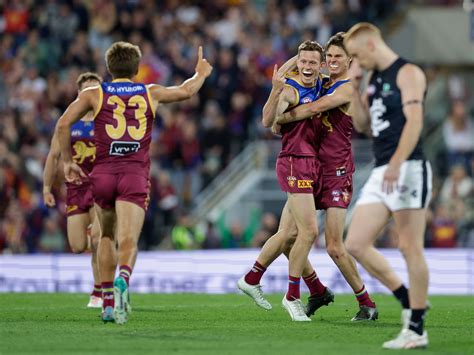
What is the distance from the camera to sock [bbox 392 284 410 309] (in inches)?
366

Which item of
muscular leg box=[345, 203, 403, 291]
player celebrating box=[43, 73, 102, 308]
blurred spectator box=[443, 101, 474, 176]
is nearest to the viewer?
muscular leg box=[345, 203, 403, 291]

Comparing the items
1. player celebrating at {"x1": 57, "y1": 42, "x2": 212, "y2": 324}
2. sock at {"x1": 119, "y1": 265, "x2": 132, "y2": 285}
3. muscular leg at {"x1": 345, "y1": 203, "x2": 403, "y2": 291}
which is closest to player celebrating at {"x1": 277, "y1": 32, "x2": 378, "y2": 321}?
player celebrating at {"x1": 57, "y1": 42, "x2": 212, "y2": 324}

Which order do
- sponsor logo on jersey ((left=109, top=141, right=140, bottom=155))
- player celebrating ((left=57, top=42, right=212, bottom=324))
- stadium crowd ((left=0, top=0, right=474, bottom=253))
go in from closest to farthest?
1. player celebrating ((left=57, top=42, right=212, bottom=324))
2. sponsor logo on jersey ((left=109, top=141, right=140, bottom=155))
3. stadium crowd ((left=0, top=0, right=474, bottom=253))

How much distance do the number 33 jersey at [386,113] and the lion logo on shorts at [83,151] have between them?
5.40 meters

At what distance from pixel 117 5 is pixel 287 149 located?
48.4 feet

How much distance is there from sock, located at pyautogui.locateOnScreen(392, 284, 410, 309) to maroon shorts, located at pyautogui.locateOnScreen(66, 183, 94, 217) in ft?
18.6

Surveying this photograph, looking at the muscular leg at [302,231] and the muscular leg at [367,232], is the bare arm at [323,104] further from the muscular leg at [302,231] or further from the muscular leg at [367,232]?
the muscular leg at [367,232]

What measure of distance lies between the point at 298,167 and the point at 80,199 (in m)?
3.37

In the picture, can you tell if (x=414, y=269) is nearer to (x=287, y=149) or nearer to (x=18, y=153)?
(x=287, y=149)

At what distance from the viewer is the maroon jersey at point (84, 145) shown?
1403 cm

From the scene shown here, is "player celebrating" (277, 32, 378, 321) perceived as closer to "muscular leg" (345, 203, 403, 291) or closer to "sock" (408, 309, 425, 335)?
"muscular leg" (345, 203, 403, 291)

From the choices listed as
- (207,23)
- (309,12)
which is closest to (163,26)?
(207,23)

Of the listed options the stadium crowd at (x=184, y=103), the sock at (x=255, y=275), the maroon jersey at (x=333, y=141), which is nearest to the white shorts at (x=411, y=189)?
the maroon jersey at (x=333, y=141)

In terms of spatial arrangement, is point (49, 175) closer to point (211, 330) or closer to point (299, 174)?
point (299, 174)
